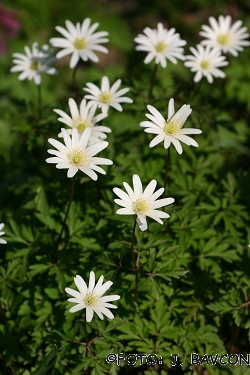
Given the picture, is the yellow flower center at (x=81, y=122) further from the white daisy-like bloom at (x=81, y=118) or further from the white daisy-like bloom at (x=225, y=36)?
the white daisy-like bloom at (x=225, y=36)

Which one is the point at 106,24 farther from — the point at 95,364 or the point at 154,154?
the point at 95,364

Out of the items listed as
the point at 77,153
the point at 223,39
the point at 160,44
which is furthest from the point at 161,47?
the point at 77,153

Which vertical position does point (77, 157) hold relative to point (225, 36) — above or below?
below

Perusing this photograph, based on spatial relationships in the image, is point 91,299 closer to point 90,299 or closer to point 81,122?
point 90,299

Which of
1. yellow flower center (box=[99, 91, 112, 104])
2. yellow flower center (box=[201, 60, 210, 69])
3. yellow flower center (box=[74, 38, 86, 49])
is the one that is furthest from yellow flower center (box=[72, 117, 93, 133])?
yellow flower center (box=[201, 60, 210, 69])

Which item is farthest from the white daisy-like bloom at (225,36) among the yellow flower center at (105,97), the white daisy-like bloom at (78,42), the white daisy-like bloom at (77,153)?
the white daisy-like bloom at (77,153)

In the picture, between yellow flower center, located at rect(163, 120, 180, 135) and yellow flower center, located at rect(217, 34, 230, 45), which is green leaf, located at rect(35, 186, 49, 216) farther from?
yellow flower center, located at rect(217, 34, 230, 45)
